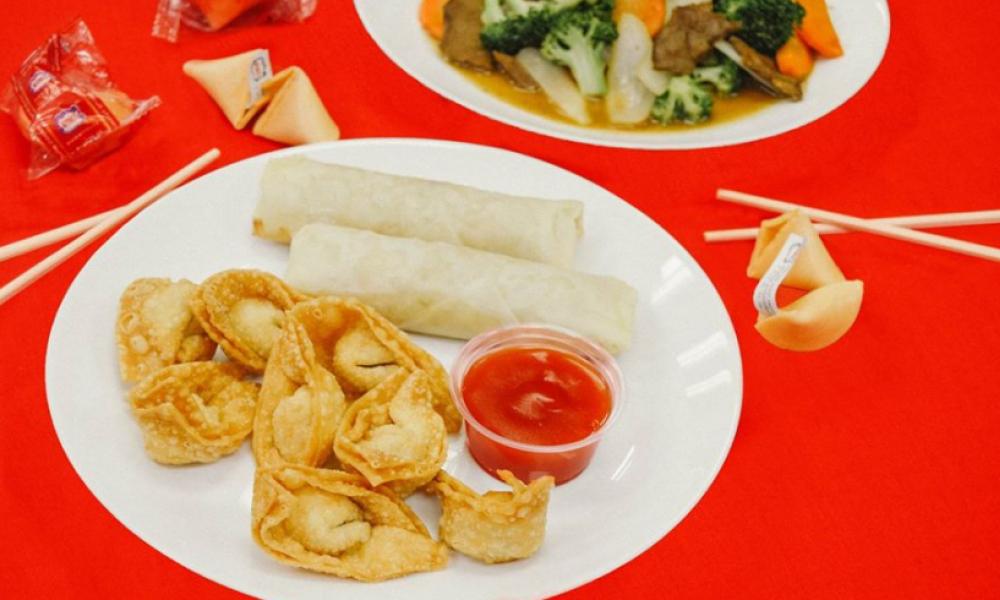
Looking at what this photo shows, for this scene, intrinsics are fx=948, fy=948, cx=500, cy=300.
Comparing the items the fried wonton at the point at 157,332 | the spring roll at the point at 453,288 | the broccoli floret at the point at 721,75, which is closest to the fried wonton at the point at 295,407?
the fried wonton at the point at 157,332

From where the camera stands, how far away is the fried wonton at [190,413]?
205 centimetres

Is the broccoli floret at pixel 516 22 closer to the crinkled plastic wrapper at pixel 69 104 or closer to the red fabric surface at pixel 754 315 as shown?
the red fabric surface at pixel 754 315

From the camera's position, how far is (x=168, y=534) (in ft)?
6.50

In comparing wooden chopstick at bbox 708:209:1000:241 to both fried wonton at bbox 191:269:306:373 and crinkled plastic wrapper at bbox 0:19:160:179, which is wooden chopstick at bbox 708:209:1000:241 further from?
crinkled plastic wrapper at bbox 0:19:160:179

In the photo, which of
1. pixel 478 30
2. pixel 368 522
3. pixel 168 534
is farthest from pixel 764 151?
pixel 168 534

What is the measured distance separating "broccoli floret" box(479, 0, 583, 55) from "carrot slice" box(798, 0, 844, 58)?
0.89 meters

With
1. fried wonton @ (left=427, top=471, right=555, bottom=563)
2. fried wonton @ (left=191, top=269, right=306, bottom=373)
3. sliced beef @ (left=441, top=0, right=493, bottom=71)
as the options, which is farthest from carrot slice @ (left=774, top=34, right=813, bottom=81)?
fried wonton @ (left=427, top=471, right=555, bottom=563)

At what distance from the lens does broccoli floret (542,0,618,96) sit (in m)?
3.48

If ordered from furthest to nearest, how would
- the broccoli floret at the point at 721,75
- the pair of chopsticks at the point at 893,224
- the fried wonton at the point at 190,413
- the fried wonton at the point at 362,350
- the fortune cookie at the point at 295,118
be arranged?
1. the broccoli floret at the point at 721,75
2. the fortune cookie at the point at 295,118
3. the pair of chopsticks at the point at 893,224
4. the fried wonton at the point at 362,350
5. the fried wonton at the point at 190,413

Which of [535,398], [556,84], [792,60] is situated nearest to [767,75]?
[792,60]

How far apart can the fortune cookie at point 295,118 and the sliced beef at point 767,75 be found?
153 cm

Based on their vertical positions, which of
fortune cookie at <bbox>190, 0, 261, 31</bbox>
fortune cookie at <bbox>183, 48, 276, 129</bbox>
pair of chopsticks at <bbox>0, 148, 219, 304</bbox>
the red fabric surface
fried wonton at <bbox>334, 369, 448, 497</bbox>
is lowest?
the red fabric surface

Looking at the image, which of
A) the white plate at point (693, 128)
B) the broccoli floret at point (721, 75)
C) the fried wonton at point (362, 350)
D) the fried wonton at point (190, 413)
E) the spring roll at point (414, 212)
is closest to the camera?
the fried wonton at point (190, 413)

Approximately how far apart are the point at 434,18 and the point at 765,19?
1.25 m
